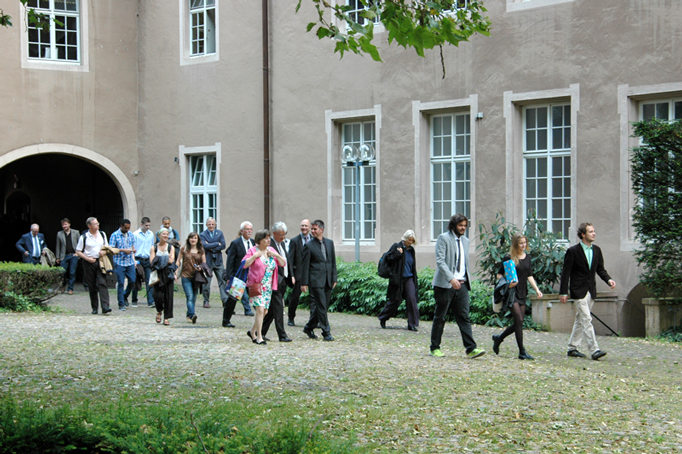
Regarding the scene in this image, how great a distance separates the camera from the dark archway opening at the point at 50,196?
24.9m

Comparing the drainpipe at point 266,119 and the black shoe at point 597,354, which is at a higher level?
the drainpipe at point 266,119

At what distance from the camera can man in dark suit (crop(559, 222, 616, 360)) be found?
10.5 metres

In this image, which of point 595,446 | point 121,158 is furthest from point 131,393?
point 121,158

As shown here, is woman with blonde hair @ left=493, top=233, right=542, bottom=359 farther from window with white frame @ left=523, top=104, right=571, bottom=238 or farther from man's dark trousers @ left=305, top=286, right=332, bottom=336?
window with white frame @ left=523, top=104, right=571, bottom=238

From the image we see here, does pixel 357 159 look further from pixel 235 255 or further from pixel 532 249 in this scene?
pixel 235 255

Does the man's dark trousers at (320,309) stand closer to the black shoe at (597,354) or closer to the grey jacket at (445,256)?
the grey jacket at (445,256)

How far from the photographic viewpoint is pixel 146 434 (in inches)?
191

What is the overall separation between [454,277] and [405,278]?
136 inches

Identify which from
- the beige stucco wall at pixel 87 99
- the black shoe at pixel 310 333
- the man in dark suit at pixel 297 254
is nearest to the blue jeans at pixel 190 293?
the man in dark suit at pixel 297 254

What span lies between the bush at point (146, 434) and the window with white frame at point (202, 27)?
16.7 m

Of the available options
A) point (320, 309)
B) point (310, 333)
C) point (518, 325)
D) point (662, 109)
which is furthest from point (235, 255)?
point (662, 109)

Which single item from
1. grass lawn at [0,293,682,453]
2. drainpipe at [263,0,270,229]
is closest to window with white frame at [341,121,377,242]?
drainpipe at [263,0,270,229]

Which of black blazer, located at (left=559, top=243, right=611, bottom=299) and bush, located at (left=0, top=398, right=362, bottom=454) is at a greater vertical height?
black blazer, located at (left=559, top=243, right=611, bottom=299)

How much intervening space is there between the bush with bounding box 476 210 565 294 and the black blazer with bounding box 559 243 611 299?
3.54 meters
